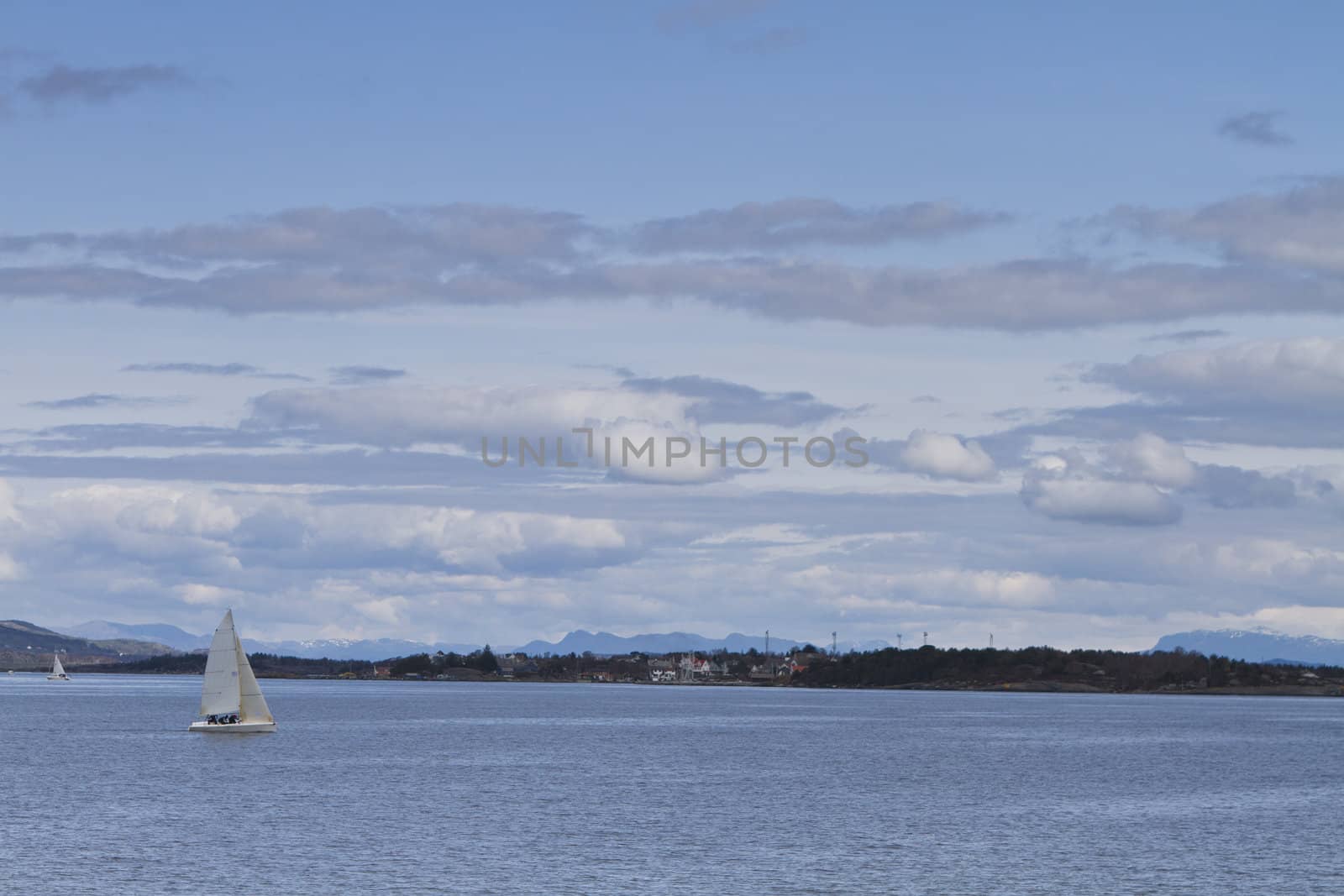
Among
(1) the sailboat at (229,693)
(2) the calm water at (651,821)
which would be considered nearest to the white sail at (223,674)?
(1) the sailboat at (229,693)

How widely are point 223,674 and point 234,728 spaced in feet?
30.8

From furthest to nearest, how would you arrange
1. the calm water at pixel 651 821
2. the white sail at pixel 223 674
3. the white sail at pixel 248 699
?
the white sail at pixel 248 699, the white sail at pixel 223 674, the calm water at pixel 651 821

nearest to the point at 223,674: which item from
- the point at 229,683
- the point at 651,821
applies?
the point at 229,683

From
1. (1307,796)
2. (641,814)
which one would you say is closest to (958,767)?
(1307,796)

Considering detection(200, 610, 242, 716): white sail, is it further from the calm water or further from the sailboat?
the calm water

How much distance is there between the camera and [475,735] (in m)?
188

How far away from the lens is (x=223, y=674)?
162 meters

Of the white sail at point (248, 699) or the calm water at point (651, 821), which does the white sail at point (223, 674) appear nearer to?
the white sail at point (248, 699)

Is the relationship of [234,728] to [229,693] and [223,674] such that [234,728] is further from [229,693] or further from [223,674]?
[223,674]

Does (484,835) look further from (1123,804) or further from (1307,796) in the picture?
(1307,796)

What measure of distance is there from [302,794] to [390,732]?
8714 centimetres

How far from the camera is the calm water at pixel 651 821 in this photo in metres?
73.7

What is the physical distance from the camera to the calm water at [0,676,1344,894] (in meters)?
73.7

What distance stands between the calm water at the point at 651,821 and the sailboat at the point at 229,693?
4.84 m
